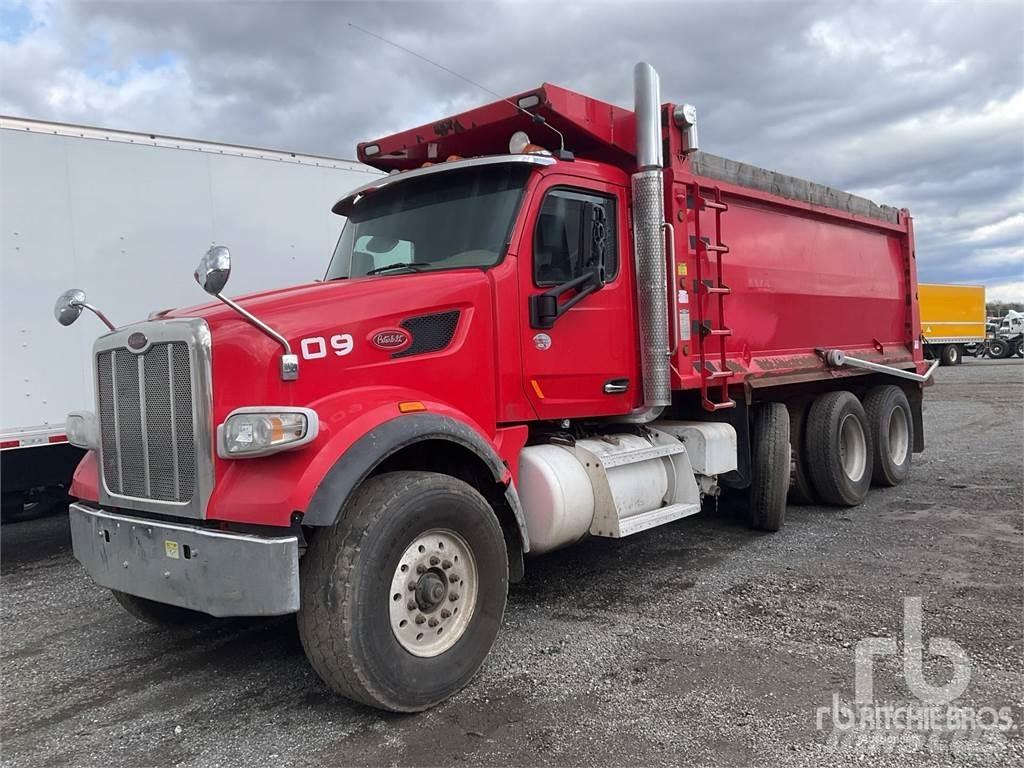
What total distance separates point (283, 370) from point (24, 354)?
374 centimetres

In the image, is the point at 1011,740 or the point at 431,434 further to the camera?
the point at 431,434

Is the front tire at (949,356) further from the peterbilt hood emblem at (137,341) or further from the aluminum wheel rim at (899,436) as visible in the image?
the peterbilt hood emblem at (137,341)

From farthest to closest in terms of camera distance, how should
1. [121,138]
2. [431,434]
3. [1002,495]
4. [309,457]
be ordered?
[1002,495]
[121,138]
[431,434]
[309,457]

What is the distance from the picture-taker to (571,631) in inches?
180

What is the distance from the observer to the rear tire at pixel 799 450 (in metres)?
7.82

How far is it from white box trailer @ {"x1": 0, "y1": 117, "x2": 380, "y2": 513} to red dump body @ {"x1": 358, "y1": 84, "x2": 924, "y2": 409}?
185 centimetres

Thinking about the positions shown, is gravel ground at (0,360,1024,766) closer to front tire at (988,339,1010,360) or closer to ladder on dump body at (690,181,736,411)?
ladder on dump body at (690,181,736,411)

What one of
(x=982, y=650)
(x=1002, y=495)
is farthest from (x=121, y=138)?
(x=1002, y=495)

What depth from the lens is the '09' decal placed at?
3648 millimetres

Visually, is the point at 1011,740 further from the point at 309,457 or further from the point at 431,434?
the point at 309,457

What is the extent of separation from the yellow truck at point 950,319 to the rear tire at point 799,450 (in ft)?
93.9

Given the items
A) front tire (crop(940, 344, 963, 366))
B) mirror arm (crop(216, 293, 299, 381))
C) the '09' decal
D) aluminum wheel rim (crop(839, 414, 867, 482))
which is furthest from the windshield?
front tire (crop(940, 344, 963, 366))

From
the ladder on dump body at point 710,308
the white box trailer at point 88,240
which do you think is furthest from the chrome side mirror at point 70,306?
the ladder on dump body at point 710,308

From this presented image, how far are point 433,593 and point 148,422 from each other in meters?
1.63
